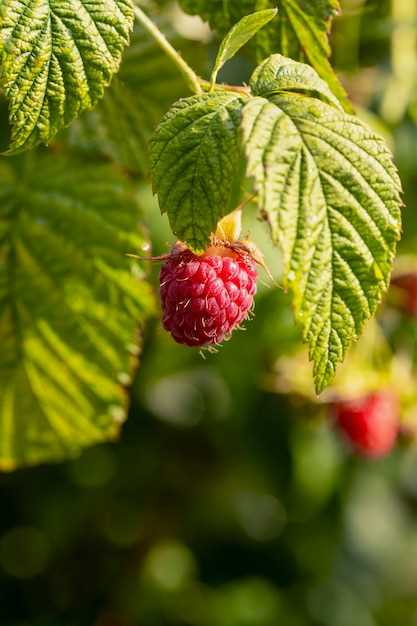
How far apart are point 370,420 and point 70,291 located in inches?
27.8

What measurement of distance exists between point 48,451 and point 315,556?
1416 mm

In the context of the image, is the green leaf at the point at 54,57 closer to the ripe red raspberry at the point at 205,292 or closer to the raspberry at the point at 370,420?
the ripe red raspberry at the point at 205,292

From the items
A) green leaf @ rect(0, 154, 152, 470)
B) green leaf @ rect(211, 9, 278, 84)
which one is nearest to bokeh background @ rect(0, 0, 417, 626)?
green leaf @ rect(0, 154, 152, 470)

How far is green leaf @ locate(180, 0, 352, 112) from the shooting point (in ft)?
3.71

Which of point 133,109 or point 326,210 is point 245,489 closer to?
point 133,109

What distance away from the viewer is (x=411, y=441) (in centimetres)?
219

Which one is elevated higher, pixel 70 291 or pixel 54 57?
pixel 54 57

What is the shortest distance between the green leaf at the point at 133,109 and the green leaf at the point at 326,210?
0.55 m

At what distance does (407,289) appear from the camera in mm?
2166

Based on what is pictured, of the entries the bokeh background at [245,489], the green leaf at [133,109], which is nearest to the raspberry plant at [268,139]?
the green leaf at [133,109]

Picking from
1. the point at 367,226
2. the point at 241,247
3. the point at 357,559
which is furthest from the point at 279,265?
the point at 357,559

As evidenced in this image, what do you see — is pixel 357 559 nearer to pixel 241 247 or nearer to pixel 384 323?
pixel 384 323

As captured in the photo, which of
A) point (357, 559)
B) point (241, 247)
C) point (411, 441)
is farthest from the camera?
point (357, 559)

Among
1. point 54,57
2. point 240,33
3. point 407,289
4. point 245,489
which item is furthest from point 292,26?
point 245,489
